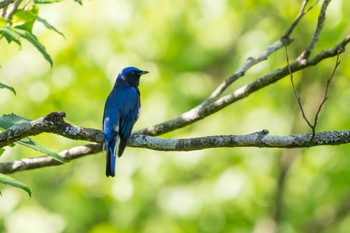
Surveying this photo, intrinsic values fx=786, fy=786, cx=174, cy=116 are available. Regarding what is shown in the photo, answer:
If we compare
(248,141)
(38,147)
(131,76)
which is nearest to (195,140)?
(248,141)

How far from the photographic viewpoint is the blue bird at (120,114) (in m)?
6.40

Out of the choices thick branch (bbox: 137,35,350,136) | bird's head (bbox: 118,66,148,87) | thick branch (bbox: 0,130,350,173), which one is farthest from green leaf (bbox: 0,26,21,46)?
bird's head (bbox: 118,66,148,87)

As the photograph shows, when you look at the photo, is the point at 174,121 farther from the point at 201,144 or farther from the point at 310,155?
the point at 310,155

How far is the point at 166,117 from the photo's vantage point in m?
10.7

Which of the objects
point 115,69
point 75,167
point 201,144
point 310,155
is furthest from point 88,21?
point 201,144

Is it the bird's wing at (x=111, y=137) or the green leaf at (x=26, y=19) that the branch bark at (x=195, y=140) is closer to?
the green leaf at (x=26, y=19)

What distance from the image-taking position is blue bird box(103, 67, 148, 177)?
6.40 metres

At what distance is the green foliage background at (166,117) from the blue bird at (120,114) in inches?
81.3

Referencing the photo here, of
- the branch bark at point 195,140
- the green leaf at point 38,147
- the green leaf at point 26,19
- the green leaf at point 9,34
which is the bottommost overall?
the green leaf at point 38,147

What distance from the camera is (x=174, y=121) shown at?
243 inches

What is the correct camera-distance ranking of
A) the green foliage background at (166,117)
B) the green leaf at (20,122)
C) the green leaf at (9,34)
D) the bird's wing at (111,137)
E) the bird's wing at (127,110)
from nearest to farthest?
the green leaf at (20,122)
the green leaf at (9,34)
the bird's wing at (111,137)
the bird's wing at (127,110)
the green foliage background at (166,117)

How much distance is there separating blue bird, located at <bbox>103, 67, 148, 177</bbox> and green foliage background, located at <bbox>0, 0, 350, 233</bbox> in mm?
2064

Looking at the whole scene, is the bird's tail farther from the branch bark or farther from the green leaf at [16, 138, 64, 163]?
the green leaf at [16, 138, 64, 163]

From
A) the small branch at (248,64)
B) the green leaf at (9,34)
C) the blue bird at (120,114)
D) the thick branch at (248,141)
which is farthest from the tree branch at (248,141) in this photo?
the small branch at (248,64)
